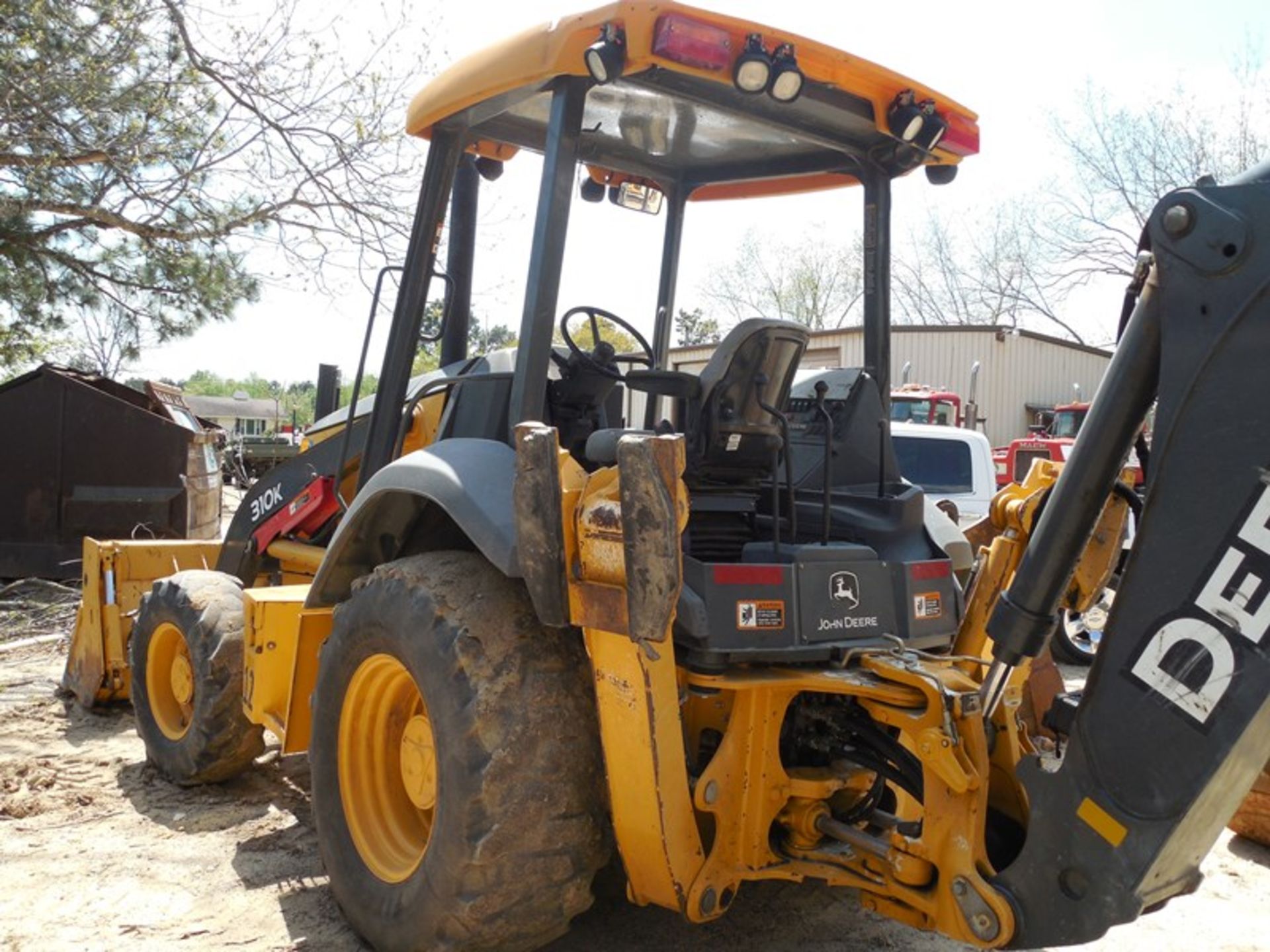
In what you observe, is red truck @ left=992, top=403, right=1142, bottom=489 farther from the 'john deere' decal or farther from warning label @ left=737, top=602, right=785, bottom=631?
the 'john deere' decal

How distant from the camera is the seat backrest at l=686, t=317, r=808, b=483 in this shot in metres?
3.01

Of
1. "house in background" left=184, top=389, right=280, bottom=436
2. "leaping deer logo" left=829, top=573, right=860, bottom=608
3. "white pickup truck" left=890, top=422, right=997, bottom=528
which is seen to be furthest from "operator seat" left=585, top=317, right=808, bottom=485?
Result: "house in background" left=184, top=389, right=280, bottom=436

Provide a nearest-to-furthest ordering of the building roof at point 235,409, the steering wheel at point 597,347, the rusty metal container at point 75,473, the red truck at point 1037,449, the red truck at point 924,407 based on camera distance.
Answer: the steering wheel at point 597,347, the rusty metal container at point 75,473, the red truck at point 1037,449, the red truck at point 924,407, the building roof at point 235,409

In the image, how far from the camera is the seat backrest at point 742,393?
3010 millimetres

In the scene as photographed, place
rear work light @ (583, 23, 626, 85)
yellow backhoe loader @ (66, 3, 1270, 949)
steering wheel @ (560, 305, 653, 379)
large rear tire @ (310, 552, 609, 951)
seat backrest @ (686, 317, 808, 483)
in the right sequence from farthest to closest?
1. steering wheel @ (560, 305, 653, 379)
2. seat backrest @ (686, 317, 808, 483)
3. rear work light @ (583, 23, 626, 85)
4. large rear tire @ (310, 552, 609, 951)
5. yellow backhoe loader @ (66, 3, 1270, 949)

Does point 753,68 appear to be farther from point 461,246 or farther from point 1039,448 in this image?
point 1039,448

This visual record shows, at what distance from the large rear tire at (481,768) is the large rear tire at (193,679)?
5.09 feet

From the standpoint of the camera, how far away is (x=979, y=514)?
9938 millimetres

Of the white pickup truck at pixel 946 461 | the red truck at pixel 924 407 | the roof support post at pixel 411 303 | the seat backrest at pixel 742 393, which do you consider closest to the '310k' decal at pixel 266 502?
the roof support post at pixel 411 303

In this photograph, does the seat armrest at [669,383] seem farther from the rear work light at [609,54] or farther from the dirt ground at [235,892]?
the dirt ground at [235,892]

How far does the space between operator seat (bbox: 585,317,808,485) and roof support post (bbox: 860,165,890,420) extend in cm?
86

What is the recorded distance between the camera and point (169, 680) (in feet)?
16.5

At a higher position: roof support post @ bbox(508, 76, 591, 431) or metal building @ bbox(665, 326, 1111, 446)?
metal building @ bbox(665, 326, 1111, 446)

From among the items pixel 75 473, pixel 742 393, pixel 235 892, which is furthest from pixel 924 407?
pixel 235 892
